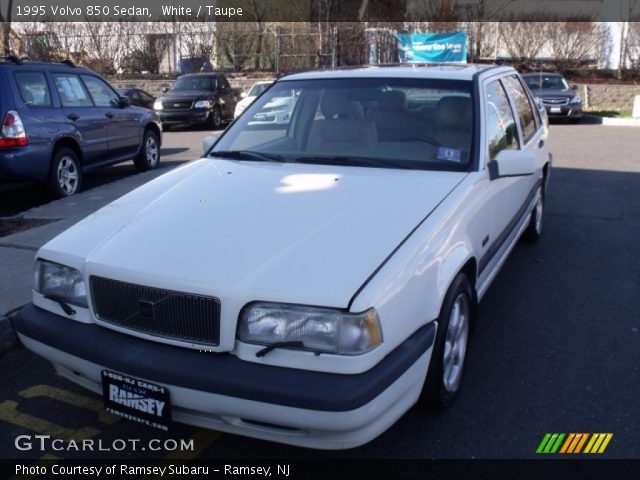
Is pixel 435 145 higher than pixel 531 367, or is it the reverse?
pixel 435 145

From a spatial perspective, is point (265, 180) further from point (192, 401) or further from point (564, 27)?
point (564, 27)

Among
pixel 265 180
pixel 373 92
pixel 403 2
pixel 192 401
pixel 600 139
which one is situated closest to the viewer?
pixel 192 401

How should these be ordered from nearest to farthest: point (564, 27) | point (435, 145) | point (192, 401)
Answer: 1. point (192, 401)
2. point (435, 145)
3. point (564, 27)

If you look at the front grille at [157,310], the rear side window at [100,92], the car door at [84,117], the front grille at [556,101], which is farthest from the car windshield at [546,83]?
the front grille at [157,310]

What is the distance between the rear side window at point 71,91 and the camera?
28.5ft

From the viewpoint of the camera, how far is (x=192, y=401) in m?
2.60

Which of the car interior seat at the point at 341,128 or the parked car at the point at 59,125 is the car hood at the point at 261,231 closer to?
the car interior seat at the point at 341,128

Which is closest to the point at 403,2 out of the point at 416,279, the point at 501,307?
the point at 501,307

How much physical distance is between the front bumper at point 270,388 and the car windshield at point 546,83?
18.7 m

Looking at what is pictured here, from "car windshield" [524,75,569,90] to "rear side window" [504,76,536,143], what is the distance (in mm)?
15165

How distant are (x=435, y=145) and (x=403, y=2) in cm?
2675

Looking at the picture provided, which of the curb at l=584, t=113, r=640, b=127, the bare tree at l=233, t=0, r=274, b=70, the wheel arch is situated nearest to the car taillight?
the wheel arch

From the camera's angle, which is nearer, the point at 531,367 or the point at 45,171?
the point at 531,367

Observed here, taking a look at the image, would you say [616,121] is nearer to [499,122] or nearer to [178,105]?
[178,105]
